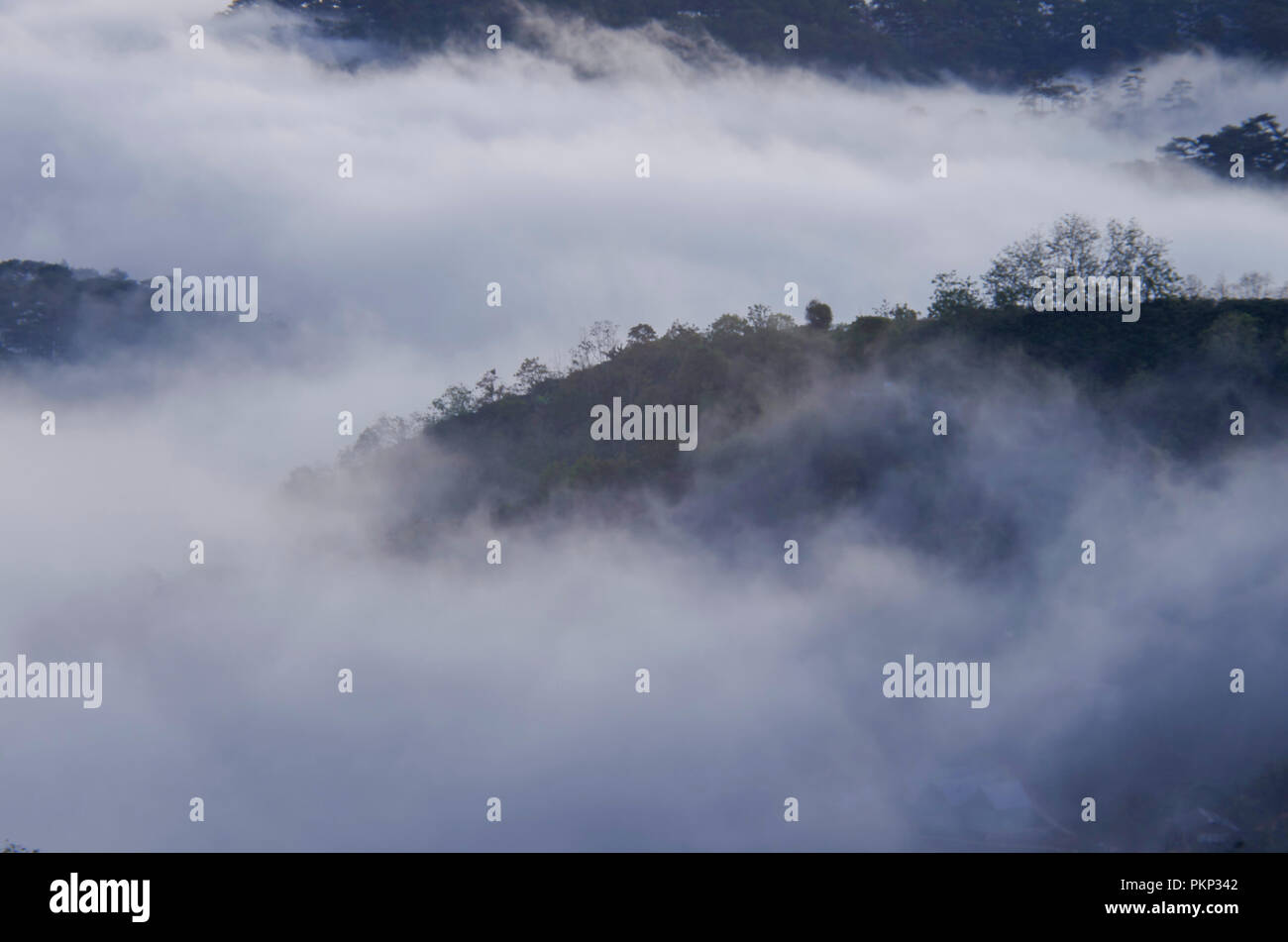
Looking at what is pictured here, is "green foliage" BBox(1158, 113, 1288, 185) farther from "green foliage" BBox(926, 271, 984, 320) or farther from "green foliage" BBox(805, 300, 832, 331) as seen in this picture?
"green foliage" BBox(805, 300, 832, 331)

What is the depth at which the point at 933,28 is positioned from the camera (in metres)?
123

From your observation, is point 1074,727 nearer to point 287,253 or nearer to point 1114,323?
point 1114,323

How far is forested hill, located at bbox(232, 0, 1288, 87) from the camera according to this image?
110688 millimetres

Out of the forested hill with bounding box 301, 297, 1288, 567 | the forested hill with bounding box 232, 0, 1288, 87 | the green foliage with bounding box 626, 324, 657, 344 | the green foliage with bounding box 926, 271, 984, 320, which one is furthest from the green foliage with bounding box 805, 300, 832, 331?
the forested hill with bounding box 232, 0, 1288, 87

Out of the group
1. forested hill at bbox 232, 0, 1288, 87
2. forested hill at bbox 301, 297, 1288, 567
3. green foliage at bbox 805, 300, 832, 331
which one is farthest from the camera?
forested hill at bbox 232, 0, 1288, 87

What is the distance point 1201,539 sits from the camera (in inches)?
1674

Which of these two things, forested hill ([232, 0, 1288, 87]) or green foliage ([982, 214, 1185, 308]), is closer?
green foliage ([982, 214, 1185, 308])

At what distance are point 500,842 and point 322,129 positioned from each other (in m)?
149

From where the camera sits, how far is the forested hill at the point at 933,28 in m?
111

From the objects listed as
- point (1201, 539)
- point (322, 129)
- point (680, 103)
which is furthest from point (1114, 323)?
point (322, 129)

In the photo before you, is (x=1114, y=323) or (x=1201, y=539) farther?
(x=1114, y=323)

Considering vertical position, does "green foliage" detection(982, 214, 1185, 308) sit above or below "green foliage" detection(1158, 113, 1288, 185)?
below

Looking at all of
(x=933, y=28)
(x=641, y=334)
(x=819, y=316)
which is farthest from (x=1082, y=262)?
(x=933, y=28)

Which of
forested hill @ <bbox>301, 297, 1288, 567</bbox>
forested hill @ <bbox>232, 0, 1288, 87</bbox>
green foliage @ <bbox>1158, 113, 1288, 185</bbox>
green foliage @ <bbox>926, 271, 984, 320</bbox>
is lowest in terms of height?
forested hill @ <bbox>301, 297, 1288, 567</bbox>
